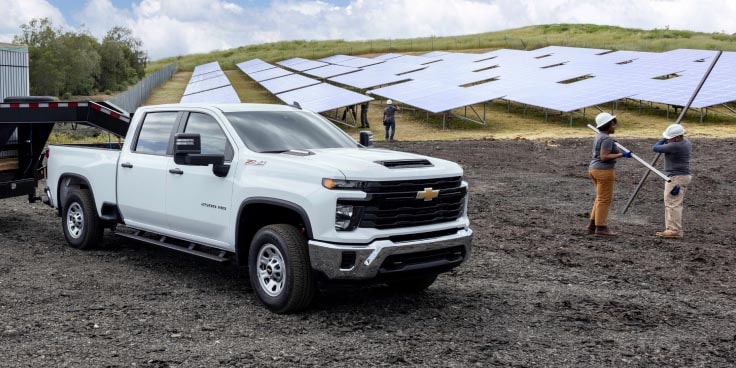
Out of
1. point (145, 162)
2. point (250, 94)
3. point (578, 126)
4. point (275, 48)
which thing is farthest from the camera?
point (275, 48)

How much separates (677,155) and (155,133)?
747cm

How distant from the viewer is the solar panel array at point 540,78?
2916 centimetres

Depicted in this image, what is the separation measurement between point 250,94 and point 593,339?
1639 inches

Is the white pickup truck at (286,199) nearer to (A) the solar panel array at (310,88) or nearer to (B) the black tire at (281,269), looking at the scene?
(B) the black tire at (281,269)

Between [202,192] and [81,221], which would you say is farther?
[81,221]

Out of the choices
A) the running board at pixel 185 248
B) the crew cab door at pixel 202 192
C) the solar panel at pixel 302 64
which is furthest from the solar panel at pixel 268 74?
the crew cab door at pixel 202 192

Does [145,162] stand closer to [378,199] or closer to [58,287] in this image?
[58,287]

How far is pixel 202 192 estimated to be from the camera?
7340mm

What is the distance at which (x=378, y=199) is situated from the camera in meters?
6.26

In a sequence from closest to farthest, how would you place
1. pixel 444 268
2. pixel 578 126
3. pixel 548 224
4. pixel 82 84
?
1. pixel 444 268
2. pixel 548 224
3. pixel 578 126
4. pixel 82 84

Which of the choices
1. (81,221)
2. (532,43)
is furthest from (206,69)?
(81,221)

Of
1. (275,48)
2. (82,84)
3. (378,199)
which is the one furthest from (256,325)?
(275,48)

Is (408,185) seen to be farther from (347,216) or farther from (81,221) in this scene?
(81,221)

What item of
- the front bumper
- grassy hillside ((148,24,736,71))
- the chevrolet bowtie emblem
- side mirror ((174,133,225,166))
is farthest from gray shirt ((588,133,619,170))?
grassy hillside ((148,24,736,71))
